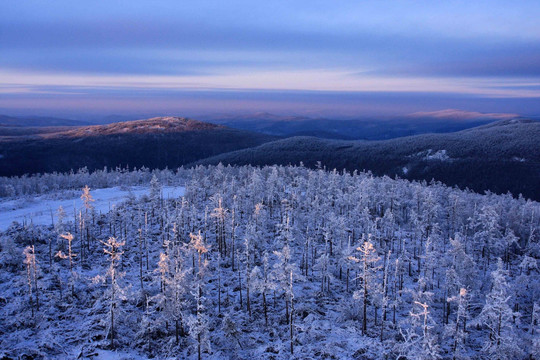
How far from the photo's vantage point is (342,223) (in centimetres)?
4597

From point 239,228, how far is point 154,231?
552 inches

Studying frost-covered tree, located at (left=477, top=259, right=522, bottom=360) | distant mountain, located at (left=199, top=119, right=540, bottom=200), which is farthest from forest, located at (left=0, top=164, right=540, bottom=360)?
distant mountain, located at (left=199, top=119, right=540, bottom=200)

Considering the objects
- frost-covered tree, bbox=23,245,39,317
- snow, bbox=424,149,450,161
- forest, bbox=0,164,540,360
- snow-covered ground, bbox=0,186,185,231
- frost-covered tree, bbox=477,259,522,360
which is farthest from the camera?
snow, bbox=424,149,450,161

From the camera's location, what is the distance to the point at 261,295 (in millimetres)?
38281

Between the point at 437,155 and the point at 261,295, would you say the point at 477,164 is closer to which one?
the point at 437,155

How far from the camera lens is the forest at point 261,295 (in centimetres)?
2688

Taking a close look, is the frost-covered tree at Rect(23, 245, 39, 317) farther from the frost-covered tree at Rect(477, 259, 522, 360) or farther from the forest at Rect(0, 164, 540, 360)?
the frost-covered tree at Rect(477, 259, 522, 360)

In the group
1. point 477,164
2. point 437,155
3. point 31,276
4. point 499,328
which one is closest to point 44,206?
point 31,276

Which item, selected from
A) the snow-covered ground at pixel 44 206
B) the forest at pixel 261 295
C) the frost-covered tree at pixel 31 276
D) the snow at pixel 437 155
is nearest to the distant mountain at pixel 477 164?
the snow at pixel 437 155

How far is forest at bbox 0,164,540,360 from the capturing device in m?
26.9

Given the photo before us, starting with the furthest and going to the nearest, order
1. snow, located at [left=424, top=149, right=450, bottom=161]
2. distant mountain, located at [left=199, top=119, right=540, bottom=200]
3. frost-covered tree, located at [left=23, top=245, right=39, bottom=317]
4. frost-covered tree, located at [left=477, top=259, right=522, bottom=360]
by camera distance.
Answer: snow, located at [left=424, top=149, right=450, bottom=161], distant mountain, located at [left=199, top=119, right=540, bottom=200], frost-covered tree, located at [left=23, top=245, right=39, bottom=317], frost-covered tree, located at [left=477, top=259, right=522, bottom=360]

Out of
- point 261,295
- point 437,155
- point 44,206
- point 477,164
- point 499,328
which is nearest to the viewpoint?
point 499,328

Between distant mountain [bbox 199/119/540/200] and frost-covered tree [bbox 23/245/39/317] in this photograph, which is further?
distant mountain [bbox 199/119/540/200]

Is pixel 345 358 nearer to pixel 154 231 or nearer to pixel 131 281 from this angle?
pixel 131 281
